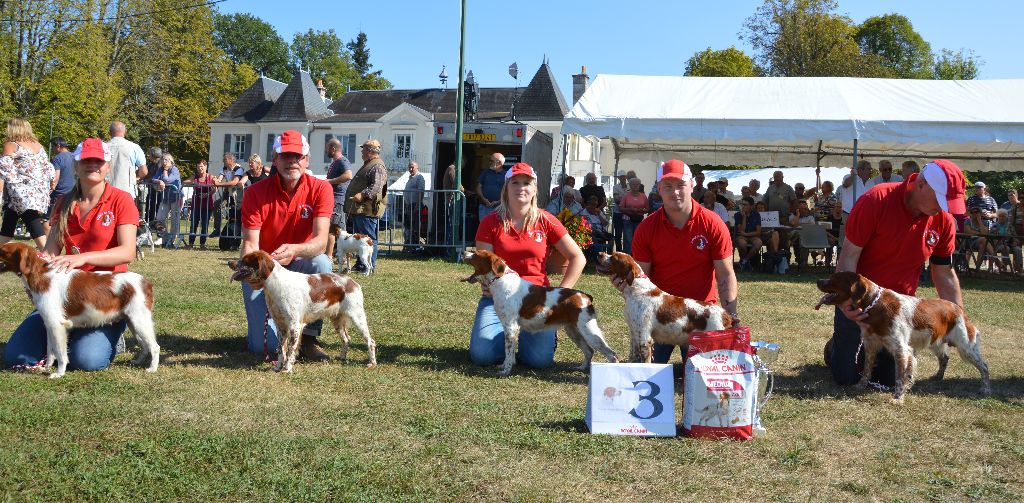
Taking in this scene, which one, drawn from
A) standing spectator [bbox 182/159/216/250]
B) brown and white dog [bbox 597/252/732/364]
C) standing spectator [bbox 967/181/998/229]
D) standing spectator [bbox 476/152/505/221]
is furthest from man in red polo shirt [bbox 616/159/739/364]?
standing spectator [bbox 967/181/998/229]

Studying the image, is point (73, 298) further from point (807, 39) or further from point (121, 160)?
point (807, 39)

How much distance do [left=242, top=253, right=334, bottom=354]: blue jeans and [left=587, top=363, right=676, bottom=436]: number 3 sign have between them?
2420mm

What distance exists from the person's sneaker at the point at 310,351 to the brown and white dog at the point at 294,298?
10.1 inches

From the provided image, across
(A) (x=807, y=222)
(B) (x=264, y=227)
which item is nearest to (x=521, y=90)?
(A) (x=807, y=222)

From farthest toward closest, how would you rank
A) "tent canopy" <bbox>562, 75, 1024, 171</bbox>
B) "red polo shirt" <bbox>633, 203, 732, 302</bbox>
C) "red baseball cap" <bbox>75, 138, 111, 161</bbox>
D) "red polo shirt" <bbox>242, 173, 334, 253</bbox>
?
"tent canopy" <bbox>562, 75, 1024, 171</bbox> < "red polo shirt" <bbox>242, 173, 334, 253</bbox> < "red polo shirt" <bbox>633, 203, 732, 302</bbox> < "red baseball cap" <bbox>75, 138, 111, 161</bbox>

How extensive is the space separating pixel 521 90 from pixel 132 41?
2140cm

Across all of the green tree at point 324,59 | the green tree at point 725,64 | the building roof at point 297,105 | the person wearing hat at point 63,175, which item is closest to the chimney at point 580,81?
the green tree at point 725,64

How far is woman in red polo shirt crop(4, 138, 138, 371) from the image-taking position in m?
4.71

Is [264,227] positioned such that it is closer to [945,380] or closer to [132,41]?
[945,380]

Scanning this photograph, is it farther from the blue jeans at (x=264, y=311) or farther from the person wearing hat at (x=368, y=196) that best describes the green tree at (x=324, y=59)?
the blue jeans at (x=264, y=311)

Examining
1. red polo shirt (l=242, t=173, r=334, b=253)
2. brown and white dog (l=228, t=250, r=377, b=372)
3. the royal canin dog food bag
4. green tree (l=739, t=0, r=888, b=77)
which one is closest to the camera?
the royal canin dog food bag

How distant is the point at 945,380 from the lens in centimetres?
546

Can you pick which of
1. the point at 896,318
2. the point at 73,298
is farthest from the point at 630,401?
the point at 73,298

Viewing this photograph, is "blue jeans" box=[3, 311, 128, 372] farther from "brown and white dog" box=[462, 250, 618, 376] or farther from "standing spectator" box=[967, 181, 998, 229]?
"standing spectator" box=[967, 181, 998, 229]
